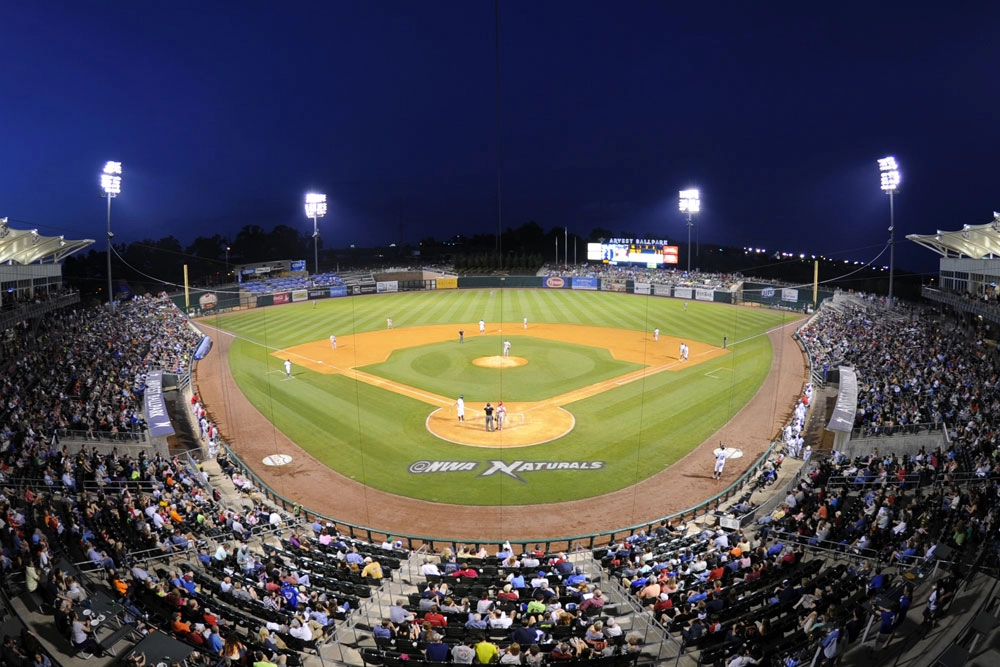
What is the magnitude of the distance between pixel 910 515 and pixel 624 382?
742 inches

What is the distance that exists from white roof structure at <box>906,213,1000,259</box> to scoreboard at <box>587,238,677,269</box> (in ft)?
132

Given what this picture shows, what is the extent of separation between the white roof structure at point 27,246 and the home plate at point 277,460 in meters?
27.4

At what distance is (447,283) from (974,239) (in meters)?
57.8

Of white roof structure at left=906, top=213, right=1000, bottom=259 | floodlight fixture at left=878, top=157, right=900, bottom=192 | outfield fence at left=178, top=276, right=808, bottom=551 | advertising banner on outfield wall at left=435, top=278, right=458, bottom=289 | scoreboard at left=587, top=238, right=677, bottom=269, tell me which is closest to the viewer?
outfield fence at left=178, top=276, right=808, bottom=551

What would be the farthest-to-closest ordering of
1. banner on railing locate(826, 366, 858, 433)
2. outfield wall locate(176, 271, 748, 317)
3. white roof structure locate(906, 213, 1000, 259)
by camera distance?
outfield wall locate(176, 271, 748, 317)
white roof structure locate(906, 213, 1000, 259)
banner on railing locate(826, 366, 858, 433)

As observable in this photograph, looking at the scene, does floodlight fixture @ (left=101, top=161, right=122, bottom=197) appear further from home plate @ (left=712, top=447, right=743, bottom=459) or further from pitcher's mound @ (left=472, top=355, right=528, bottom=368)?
home plate @ (left=712, top=447, right=743, bottom=459)

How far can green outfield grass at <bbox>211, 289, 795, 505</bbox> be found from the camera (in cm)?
2050

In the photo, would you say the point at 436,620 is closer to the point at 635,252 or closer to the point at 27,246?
the point at 27,246

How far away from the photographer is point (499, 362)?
36.6 meters

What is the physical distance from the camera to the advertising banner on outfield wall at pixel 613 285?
3034 inches

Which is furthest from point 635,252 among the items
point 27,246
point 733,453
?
point 27,246

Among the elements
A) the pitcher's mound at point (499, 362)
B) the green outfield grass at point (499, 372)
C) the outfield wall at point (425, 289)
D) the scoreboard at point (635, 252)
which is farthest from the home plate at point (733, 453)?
the scoreboard at point (635, 252)

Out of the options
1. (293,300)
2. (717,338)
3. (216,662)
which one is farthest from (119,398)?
(293,300)

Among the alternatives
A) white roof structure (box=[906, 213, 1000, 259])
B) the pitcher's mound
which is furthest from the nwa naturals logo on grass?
white roof structure (box=[906, 213, 1000, 259])
